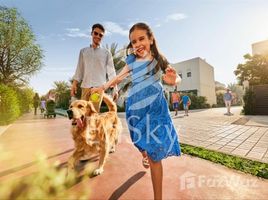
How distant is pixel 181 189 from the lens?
9.07 feet

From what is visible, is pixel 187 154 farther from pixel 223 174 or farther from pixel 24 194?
pixel 24 194

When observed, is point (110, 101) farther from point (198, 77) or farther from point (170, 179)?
point (198, 77)

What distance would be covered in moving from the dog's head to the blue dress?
3.71ft

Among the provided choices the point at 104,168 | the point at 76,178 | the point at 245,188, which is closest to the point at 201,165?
the point at 245,188

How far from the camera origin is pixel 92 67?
4.33 meters

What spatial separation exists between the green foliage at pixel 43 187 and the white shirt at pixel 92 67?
1.84m

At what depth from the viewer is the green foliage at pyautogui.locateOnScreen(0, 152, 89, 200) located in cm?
263

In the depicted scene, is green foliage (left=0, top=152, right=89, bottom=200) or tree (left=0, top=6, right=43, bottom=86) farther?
tree (left=0, top=6, right=43, bottom=86)

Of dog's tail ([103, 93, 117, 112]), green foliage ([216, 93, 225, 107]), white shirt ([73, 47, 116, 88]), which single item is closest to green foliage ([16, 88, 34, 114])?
white shirt ([73, 47, 116, 88])

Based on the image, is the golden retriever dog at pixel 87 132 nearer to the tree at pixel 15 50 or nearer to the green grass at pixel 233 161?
the green grass at pixel 233 161

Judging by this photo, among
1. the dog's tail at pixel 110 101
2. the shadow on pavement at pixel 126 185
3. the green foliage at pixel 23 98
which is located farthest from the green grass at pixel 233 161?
the green foliage at pixel 23 98

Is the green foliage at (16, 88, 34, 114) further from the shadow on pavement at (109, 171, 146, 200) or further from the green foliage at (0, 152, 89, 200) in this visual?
the shadow on pavement at (109, 171, 146, 200)

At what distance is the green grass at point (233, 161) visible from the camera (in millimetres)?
3330

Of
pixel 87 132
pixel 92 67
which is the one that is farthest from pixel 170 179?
pixel 92 67
